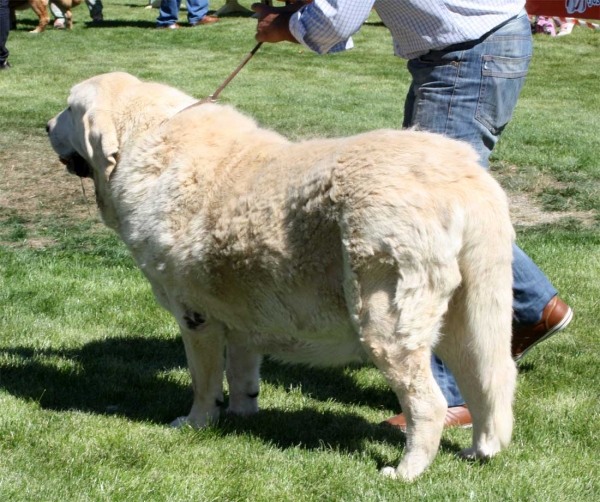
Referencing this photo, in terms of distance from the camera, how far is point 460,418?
3975 millimetres

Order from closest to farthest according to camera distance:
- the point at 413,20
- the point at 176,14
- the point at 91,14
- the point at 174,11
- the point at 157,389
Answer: the point at 413,20
the point at 157,389
the point at 174,11
the point at 176,14
the point at 91,14

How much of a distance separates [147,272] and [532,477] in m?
1.91

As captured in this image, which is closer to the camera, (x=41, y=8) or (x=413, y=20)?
(x=413, y=20)

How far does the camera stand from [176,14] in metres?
21.4

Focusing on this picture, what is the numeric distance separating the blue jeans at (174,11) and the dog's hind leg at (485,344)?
1936cm

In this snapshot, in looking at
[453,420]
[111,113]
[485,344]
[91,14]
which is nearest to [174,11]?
[91,14]

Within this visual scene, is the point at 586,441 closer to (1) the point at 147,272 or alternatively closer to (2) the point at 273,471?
(2) the point at 273,471

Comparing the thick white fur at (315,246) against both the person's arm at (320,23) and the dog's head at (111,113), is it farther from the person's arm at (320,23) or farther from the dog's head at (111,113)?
the person's arm at (320,23)

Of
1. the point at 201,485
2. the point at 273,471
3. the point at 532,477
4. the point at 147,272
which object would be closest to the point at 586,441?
the point at 532,477

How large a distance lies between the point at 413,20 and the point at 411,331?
1427 millimetres

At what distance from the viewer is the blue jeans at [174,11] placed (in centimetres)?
2108

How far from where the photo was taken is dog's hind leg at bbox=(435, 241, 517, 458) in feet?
10.1

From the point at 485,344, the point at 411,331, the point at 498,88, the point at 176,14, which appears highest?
the point at 498,88

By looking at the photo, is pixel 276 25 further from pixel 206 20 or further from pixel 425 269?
pixel 206 20
